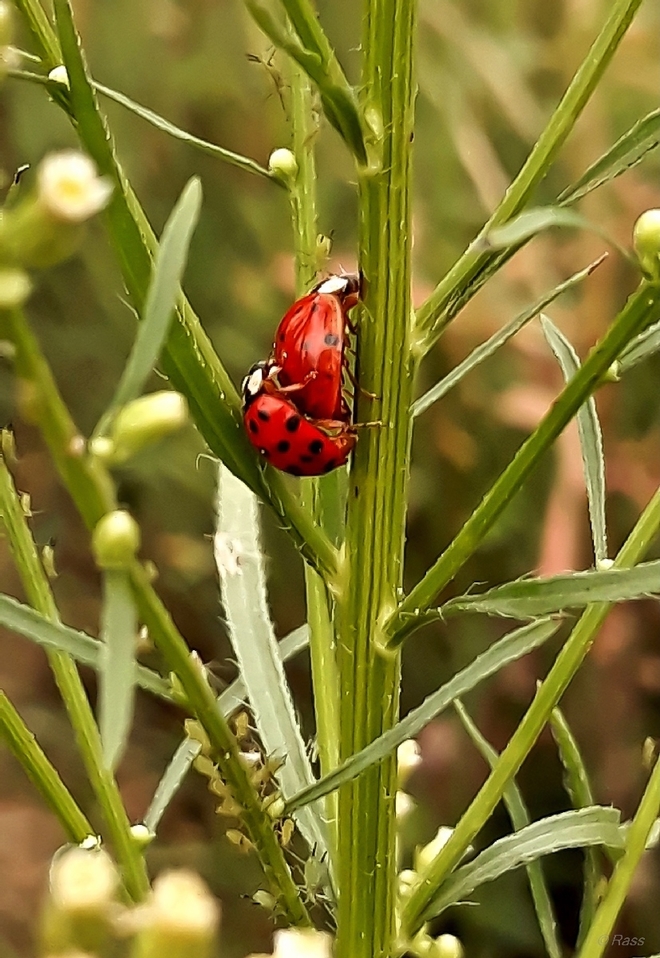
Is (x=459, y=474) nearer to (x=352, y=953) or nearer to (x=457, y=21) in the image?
(x=457, y=21)

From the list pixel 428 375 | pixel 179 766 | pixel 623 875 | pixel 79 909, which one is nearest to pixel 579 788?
pixel 623 875

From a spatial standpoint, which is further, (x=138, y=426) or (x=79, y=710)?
(x=79, y=710)

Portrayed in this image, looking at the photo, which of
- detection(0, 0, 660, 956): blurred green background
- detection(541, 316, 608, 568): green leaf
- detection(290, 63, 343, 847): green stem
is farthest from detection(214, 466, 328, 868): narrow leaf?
detection(0, 0, 660, 956): blurred green background

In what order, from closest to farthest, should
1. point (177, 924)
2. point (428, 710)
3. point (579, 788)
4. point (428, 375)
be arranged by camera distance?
point (177, 924)
point (428, 710)
point (579, 788)
point (428, 375)

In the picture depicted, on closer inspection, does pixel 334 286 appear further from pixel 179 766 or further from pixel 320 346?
pixel 179 766

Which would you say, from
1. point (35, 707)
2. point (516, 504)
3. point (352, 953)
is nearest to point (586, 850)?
point (352, 953)

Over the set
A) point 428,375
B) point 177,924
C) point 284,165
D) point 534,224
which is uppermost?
point 428,375
